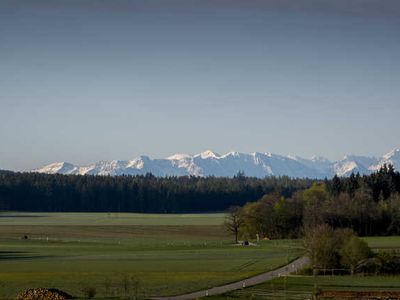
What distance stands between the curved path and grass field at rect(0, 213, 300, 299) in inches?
60.6

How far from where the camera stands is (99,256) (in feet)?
327

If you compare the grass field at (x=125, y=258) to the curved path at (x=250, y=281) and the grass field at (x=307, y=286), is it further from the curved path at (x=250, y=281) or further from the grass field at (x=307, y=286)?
the grass field at (x=307, y=286)

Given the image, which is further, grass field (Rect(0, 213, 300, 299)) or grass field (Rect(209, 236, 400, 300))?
grass field (Rect(0, 213, 300, 299))

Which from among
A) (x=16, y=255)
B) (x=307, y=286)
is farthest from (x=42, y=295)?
(x=16, y=255)

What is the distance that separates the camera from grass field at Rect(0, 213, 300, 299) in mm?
71000

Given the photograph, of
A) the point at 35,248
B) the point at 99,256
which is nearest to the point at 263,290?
the point at 99,256

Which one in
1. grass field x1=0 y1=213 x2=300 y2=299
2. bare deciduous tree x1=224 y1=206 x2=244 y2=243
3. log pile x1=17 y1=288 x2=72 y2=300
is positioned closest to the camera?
log pile x1=17 y1=288 x2=72 y2=300

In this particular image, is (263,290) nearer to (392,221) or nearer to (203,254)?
(203,254)

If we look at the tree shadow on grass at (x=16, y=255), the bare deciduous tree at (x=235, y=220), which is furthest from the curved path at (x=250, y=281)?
the bare deciduous tree at (x=235, y=220)

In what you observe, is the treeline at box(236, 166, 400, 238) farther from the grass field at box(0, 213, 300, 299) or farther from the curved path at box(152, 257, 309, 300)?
the curved path at box(152, 257, 309, 300)

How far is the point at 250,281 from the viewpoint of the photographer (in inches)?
2894

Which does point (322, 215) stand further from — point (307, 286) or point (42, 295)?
point (42, 295)

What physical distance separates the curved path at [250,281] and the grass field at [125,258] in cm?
154

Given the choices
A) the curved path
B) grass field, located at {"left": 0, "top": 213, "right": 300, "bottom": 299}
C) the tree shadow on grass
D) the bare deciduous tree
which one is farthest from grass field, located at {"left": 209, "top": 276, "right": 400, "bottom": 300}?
the bare deciduous tree
